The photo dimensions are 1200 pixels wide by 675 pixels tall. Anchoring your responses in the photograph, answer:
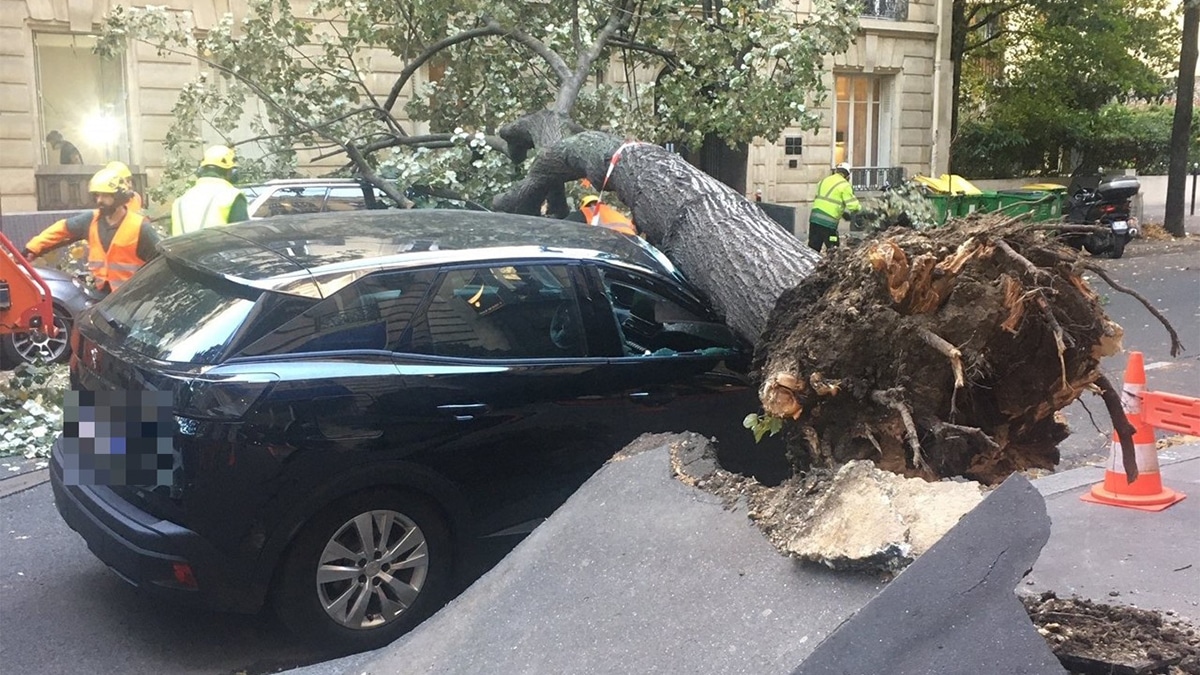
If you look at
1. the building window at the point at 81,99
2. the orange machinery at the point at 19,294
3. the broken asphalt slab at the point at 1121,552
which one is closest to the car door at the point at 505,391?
the broken asphalt slab at the point at 1121,552

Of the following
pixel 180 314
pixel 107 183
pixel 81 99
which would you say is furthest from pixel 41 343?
pixel 81 99

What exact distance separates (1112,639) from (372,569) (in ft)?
8.30

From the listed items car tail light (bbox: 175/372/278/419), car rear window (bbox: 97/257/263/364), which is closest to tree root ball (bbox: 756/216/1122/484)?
car tail light (bbox: 175/372/278/419)

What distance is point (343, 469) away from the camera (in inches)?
153

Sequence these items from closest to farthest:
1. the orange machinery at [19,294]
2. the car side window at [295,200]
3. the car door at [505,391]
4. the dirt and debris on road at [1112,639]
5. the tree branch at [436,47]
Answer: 1. the dirt and debris on road at [1112,639]
2. the car door at [505,391]
3. the orange machinery at [19,294]
4. the tree branch at [436,47]
5. the car side window at [295,200]

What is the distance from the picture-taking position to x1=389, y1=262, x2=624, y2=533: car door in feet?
13.4

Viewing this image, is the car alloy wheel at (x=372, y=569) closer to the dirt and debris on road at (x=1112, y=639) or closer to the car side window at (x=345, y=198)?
the dirt and debris on road at (x=1112, y=639)

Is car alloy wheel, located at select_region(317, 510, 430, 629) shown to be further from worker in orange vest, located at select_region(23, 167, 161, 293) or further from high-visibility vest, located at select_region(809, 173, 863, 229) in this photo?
high-visibility vest, located at select_region(809, 173, 863, 229)

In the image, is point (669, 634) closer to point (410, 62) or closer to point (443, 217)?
point (443, 217)

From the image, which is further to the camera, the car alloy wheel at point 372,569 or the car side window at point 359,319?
the car alloy wheel at point 372,569

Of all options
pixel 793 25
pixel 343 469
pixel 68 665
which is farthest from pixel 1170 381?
pixel 68 665

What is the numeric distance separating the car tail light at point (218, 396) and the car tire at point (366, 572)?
52 cm

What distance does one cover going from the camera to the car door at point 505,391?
161 inches

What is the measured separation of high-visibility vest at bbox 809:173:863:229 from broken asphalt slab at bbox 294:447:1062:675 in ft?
31.0
